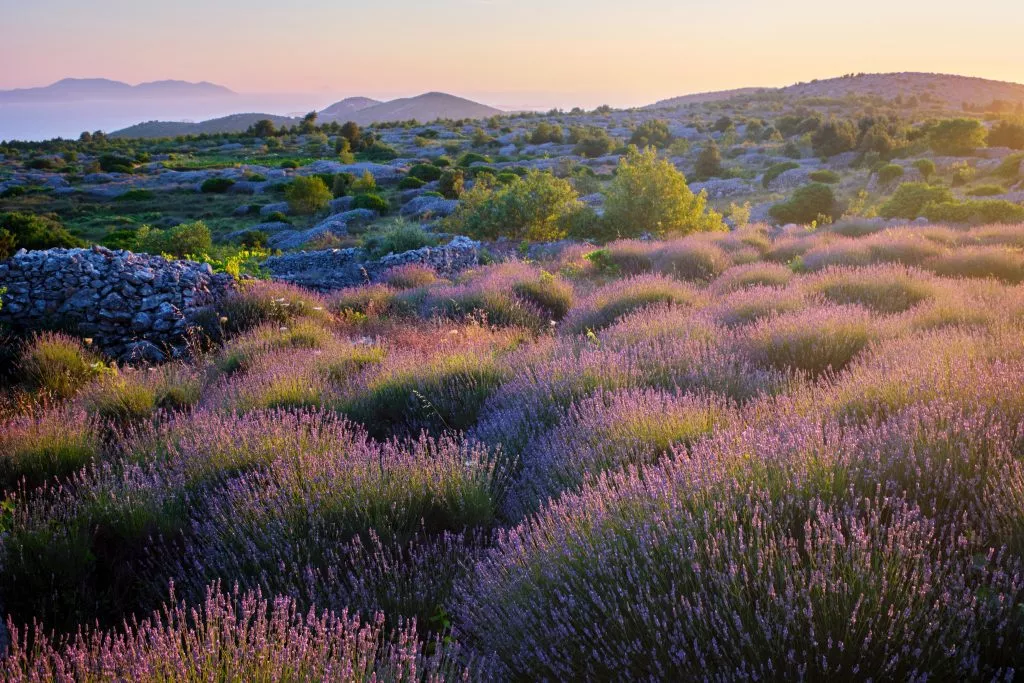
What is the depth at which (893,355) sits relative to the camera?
4.13m

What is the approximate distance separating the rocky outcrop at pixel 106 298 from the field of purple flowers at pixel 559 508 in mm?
2276

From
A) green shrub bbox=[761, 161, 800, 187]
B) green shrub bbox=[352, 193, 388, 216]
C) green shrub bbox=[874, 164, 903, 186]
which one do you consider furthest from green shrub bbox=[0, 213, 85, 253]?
green shrub bbox=[874, 164, 903, 186]

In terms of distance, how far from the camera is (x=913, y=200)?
54.4 feet

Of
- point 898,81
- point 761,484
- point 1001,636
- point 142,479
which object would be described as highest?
point 898,81

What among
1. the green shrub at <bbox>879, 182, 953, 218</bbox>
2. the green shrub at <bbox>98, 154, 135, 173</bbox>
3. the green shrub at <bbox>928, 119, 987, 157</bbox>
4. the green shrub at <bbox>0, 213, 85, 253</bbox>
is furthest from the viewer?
the green shrub at <bbox>98, 154, 135, 173</bbox>

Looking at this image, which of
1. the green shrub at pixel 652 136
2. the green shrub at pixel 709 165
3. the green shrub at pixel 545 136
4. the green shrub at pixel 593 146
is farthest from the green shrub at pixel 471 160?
the green shrub at pixel 709 165

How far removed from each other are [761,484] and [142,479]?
3195 mm

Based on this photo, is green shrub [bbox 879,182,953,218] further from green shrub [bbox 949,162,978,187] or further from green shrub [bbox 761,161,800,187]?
green shrub [bbox 761,161,800,187]

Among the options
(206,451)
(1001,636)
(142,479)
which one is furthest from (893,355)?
(142,479)

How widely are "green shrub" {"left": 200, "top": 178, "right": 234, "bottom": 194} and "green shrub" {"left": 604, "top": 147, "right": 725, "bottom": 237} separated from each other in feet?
92.2

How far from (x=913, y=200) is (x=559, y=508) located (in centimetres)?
1761

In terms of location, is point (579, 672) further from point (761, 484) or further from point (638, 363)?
point (638, 363)

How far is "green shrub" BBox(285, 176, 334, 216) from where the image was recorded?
29.7 m

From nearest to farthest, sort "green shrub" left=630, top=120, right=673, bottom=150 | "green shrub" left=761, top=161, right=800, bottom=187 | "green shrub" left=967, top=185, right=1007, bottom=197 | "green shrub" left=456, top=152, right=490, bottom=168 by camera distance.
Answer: "green shrub" left=967, top=185, right=1007, bottom=197 < "green shrub" left=761, top=161, right=800, bottom=187 < "green shrub" left=456, top=152, right=490, bottom=168 < "green shrub" left=630, top=120, right=673, bottom=150
